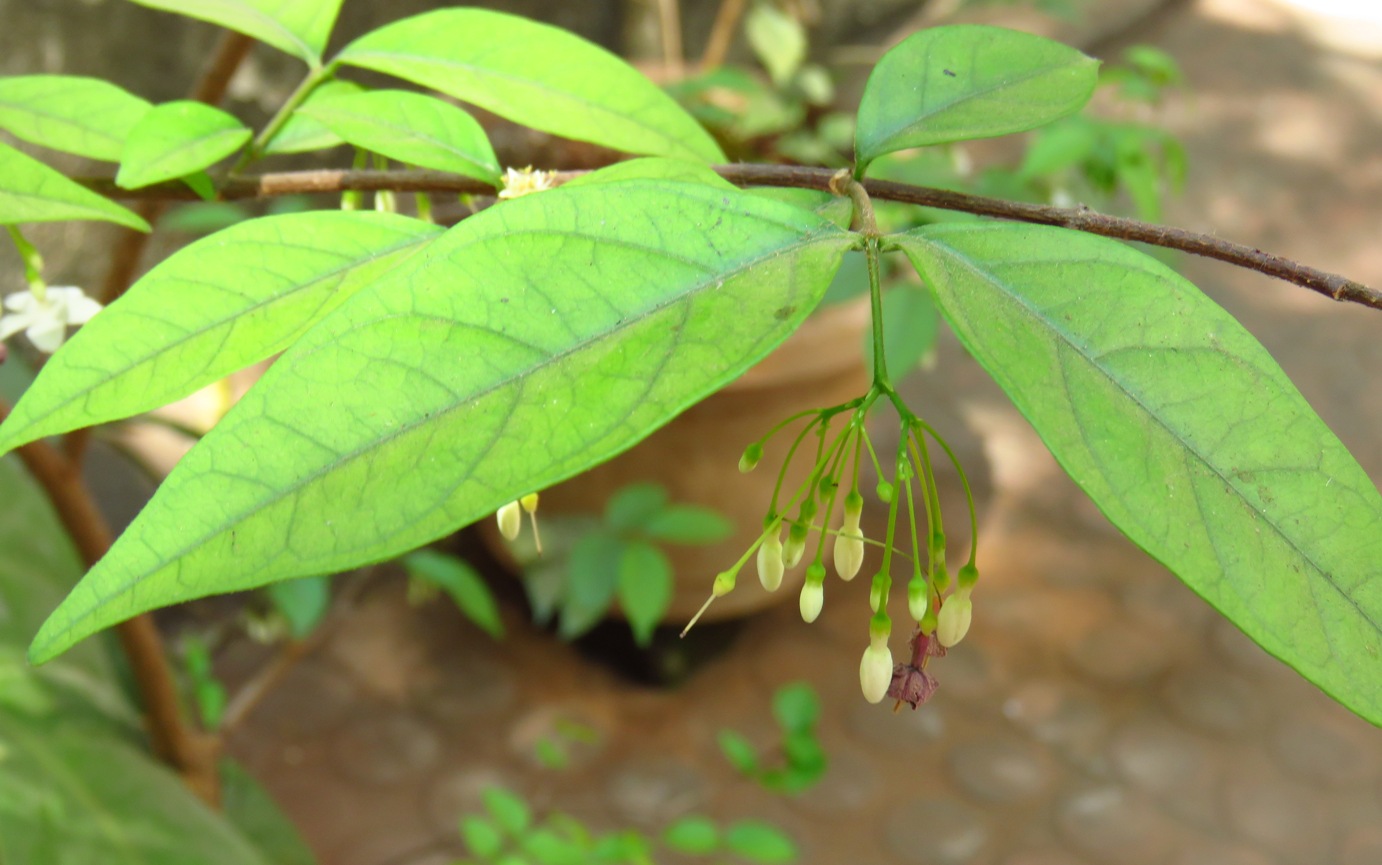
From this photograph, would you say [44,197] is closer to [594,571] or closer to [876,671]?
[876,671]

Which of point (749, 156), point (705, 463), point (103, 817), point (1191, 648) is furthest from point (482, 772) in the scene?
point (1191, 648)

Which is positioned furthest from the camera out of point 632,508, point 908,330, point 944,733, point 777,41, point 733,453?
point 777,41

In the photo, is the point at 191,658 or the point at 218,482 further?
the point at 191,658

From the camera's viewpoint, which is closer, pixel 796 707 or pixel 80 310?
pixel 80 310

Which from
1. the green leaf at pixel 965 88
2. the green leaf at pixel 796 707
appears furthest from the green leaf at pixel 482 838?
the green leaf at pixel 965 88

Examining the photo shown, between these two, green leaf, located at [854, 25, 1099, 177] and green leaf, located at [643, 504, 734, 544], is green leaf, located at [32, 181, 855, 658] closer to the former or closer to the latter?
green leaf, located at [854, 25, 1099, 177]

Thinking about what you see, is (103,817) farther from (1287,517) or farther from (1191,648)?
(1191,648)

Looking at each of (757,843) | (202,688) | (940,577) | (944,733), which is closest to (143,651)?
(202,688)
